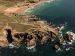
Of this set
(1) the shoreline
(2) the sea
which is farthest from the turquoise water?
(1) the shoreline

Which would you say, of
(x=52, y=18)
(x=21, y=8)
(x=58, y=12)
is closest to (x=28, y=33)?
(x=52, y=18)

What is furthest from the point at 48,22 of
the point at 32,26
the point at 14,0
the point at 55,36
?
the point at 14,0

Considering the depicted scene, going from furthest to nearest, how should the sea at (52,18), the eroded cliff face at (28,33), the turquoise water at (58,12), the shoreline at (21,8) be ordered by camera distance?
1. the shoreline at (21,8)
2. the turquoise water at (58,12)
3. the eroded cliff face at (28,33)
4. the sea at (52,18)

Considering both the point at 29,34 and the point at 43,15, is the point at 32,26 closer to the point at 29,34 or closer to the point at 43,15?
the point at 29,34

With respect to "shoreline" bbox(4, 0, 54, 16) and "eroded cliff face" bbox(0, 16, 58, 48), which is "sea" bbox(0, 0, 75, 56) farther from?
"eroded cliff face" bbox(0, 16, 58, 48)

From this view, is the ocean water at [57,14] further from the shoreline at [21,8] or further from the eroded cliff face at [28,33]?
the eroded cliff face at [28,33]

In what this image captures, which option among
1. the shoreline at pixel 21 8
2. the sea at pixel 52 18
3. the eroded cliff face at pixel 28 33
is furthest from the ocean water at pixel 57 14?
the eroded cliff face at pixel 28 33

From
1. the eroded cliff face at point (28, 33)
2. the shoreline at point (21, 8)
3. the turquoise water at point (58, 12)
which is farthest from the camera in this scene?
the shoreline at point (21, 8)

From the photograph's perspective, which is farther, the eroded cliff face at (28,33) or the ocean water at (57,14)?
the eroded cliff face at (28,33)
